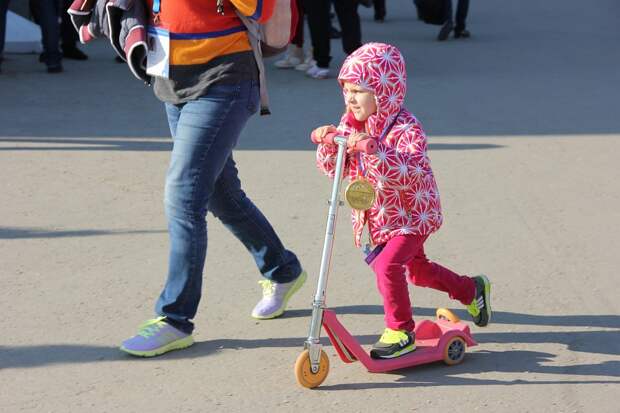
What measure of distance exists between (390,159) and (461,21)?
1053cm

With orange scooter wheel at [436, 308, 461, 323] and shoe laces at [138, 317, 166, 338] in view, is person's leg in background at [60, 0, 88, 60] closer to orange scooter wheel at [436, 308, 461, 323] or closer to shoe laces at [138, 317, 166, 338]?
shoe laces at [138, 317, 166, 338]

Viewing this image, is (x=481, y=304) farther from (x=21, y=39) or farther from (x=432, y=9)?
(x=21, y=39)

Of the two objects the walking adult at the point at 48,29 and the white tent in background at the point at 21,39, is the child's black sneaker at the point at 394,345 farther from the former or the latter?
the white tent in background at the point at 21,39

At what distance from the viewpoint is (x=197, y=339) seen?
4.89 metres

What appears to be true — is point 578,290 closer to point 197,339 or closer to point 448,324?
point 448,324

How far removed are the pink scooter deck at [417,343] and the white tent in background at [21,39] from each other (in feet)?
30.0

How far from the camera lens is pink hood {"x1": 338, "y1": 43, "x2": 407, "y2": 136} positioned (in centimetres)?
434

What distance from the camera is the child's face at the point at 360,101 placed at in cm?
438

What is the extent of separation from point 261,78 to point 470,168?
341cm

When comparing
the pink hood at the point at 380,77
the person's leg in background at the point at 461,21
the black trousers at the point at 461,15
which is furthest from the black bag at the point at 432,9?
the pink hood at the point at 380,77

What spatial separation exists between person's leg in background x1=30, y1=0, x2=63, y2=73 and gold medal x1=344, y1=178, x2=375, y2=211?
7.88 metres

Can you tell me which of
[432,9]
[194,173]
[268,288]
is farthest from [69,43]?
[194,173]

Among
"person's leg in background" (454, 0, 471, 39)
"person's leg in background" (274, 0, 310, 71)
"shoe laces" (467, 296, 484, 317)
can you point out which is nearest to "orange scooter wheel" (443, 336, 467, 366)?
"shoe laces" (467, 296, 484, 317)

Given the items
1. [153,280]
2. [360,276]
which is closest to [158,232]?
[153,280]
